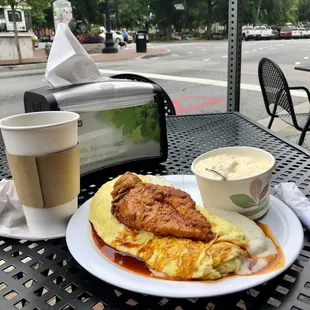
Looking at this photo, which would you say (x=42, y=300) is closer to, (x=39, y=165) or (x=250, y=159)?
(x=39, y=165)

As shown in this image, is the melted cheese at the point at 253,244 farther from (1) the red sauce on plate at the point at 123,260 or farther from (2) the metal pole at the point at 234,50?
(2) the metal pole at the point at 234,50

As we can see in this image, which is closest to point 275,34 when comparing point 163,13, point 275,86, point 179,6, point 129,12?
point 179,6

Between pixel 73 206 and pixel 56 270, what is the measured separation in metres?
0.18

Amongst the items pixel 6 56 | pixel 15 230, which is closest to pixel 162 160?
pixel 15 230

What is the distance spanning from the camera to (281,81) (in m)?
3.15

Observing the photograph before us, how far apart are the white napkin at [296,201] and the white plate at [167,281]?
0.02 m

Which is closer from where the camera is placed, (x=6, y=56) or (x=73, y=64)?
(x=73, y=64)

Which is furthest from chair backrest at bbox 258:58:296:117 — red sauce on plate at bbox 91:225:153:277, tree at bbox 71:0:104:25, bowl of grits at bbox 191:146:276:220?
tree at bbox 71:0:104:25

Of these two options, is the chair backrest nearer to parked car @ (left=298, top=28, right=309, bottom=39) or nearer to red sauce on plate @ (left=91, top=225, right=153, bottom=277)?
red sauce on plate @ (left=91, top=225, right=153, bottom=277)

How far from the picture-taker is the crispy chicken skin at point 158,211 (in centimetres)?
68

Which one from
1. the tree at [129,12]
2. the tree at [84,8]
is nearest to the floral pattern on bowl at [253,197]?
the tree at [84,8]

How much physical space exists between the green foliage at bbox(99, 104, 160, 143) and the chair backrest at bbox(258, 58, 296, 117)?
2.17 meters

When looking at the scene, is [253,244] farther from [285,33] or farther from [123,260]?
[285,33]

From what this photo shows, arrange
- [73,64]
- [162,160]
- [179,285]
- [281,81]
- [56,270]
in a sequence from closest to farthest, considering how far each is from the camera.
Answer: [179,285] → [56,270] → [73,64] → [162,160] → [281,81]
